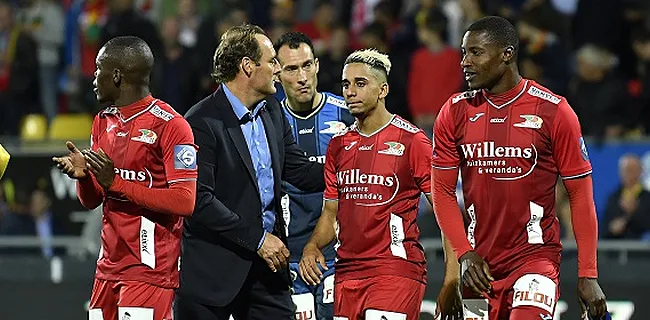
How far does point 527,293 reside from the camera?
6.98 m

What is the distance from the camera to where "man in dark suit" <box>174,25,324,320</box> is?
747 centimetres

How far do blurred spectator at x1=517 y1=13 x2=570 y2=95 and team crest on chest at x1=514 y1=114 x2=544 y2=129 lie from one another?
6211mm

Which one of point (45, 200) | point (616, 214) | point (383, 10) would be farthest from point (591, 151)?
point (45, 200)

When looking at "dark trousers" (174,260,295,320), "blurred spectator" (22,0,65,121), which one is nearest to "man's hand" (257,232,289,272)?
"dark trousers" (174,260,295,320)

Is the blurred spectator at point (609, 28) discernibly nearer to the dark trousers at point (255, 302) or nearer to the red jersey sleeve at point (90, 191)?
the dark trousers at point (255, 302)

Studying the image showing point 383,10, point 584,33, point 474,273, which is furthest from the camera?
point 383,10

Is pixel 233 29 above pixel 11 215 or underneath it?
above

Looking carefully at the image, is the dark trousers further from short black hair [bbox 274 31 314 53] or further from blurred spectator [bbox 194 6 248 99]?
blurred spectator [bbox 194 6 248 99]

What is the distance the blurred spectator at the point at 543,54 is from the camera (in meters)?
13.5

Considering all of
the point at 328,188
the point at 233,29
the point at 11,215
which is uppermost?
the point at 233,29

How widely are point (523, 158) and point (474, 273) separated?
693 millimetres

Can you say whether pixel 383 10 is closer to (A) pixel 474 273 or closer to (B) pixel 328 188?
(B) pixel 328 188

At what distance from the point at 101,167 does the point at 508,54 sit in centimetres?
233

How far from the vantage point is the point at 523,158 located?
7.15 meters
